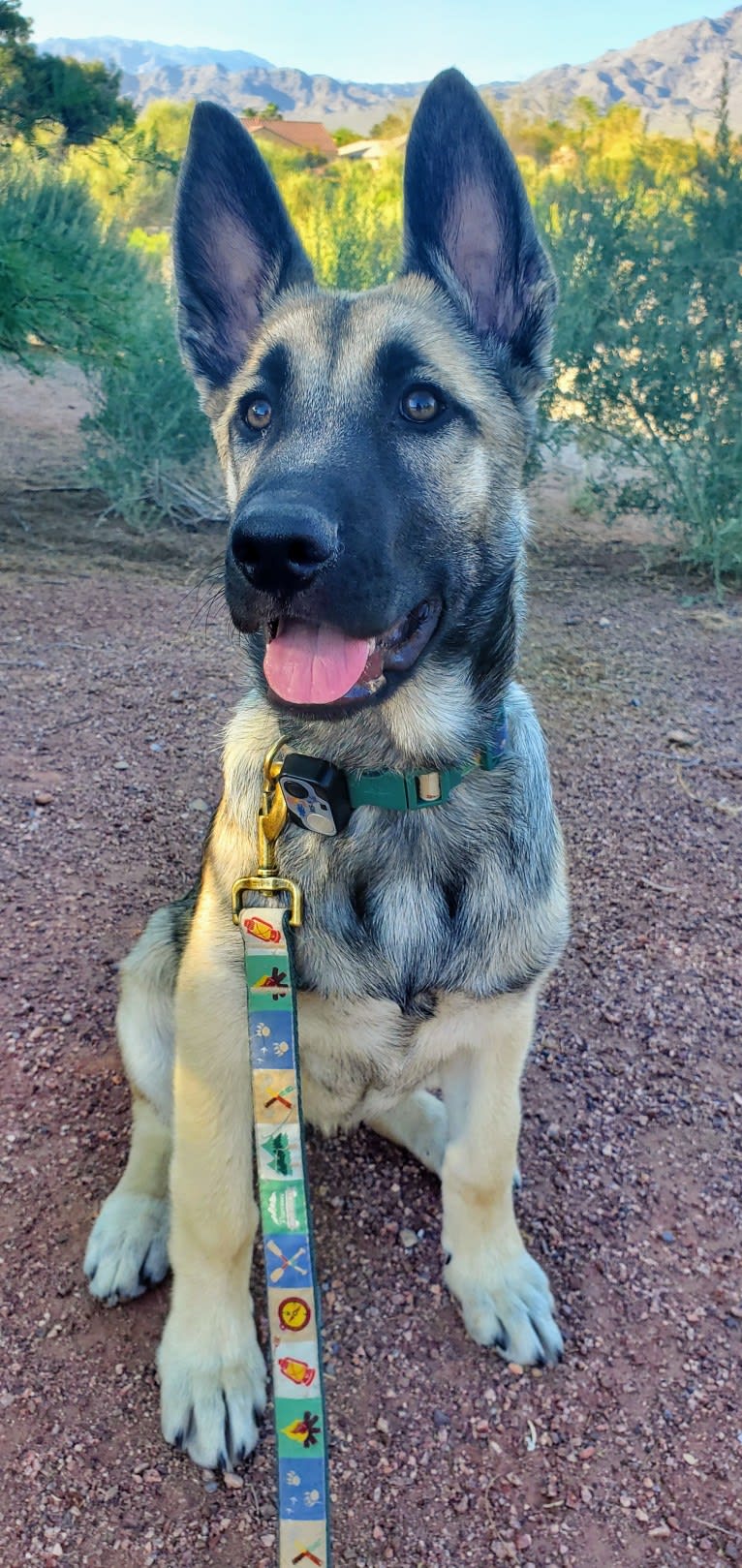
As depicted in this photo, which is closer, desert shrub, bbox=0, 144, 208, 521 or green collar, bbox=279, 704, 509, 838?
green collar, bbox=279, 704, 509, 838

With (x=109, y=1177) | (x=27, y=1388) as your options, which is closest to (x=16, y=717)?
(x=109, y=1177)

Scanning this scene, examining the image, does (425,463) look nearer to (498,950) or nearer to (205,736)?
(498,950)

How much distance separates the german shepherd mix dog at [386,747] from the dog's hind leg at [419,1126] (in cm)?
27

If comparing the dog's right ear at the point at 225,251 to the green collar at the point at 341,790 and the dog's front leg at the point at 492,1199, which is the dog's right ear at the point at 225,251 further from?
the dog's front leg at the point at 492,1199

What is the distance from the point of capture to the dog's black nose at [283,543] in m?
1.67

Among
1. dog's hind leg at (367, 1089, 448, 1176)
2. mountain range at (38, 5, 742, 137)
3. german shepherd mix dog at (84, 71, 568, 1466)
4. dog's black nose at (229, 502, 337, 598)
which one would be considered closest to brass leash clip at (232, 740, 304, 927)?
german shepherd mix dog at (84, 71, 568, 1466)

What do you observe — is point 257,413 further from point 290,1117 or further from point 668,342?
point 668,342

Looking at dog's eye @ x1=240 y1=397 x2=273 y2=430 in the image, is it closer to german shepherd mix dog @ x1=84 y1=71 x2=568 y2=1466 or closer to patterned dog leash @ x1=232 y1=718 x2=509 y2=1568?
german shepherd mix dog @ x1=84 y1=71 x2=568 y2=1466

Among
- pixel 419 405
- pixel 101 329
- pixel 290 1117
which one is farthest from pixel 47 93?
pixel 290 1117

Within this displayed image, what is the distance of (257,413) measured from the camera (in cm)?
225

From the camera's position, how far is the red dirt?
1.97m

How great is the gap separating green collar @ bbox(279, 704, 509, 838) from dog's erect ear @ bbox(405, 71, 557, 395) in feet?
3.12

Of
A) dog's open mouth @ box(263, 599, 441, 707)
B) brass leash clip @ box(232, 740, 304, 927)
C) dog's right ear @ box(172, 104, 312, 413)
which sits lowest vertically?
brass leash clip @ box(232, 740, 304, 927)

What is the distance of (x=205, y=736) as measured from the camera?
4711 millimetres
